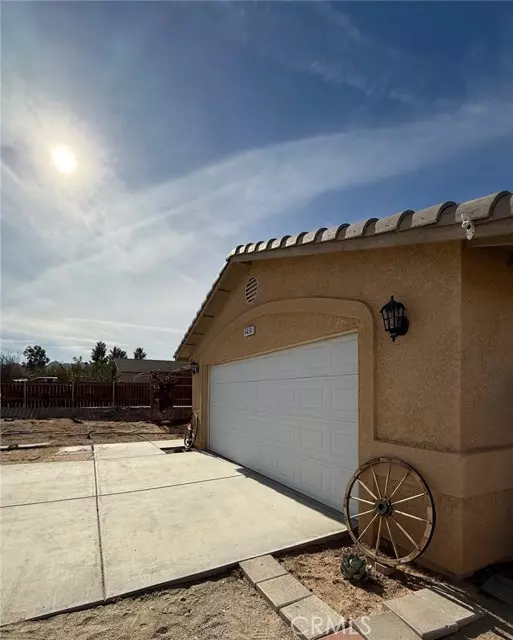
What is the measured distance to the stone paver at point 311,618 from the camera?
9.43 feet

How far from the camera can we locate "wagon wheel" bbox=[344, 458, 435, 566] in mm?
3922

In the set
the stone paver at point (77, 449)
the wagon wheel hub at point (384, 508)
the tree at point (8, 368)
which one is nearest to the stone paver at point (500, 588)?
the wagon wheel hub at point (384, 508)

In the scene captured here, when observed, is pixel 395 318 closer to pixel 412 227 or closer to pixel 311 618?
pixel 412 227

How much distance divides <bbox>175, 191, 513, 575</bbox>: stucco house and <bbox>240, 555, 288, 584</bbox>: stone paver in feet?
4.88

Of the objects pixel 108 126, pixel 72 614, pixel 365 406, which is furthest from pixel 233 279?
pixel 72 614

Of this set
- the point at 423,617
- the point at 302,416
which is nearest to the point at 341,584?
the point at 423,617

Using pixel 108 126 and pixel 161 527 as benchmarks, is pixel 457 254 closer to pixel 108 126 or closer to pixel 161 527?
pixel 161 527

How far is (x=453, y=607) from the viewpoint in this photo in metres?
3.15

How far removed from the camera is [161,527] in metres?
5.13

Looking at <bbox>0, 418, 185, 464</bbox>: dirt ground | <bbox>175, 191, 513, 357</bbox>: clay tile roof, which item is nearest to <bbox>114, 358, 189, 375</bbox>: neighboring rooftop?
<bbox>0, 418, 185, 464</bbox>: dirt ground

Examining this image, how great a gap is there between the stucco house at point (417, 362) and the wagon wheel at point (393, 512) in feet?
0.47

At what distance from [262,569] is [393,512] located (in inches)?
57.8

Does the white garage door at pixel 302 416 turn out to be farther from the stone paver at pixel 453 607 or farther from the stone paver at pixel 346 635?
the stone paver at pixel 346 635

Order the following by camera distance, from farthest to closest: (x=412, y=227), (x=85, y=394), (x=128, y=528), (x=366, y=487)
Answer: (x=85, y=394) → (x=128, y=528) → (x=366, y=487) → (x=412, y=227)
